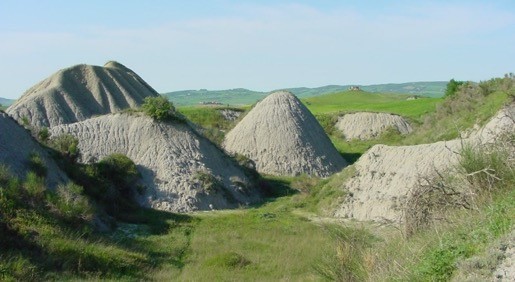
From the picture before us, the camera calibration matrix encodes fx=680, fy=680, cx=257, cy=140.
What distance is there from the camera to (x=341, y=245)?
11.5 meters

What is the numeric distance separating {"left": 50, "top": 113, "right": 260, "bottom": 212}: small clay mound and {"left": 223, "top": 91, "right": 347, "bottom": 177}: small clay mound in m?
5.56

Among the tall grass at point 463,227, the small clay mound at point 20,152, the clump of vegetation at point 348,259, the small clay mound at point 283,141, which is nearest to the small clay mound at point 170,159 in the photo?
the small clay mound at point 283,141

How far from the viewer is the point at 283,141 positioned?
139 ft

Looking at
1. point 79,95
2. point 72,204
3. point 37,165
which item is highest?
point 79,95

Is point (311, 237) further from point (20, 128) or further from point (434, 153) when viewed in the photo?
point (20, 128)

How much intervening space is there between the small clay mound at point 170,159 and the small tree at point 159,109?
1.21ft

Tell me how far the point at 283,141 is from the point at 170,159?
10.6 m

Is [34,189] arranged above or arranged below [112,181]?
above

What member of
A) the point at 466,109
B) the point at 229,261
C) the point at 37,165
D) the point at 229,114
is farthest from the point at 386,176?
the point at 229,114

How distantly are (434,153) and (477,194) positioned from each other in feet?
57.4

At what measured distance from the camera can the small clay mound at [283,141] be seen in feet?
135

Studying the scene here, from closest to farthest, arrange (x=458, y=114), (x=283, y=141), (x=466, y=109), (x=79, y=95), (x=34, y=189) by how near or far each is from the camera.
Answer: (x=34, y=189) < (x=466, y=109) < (x=458, y=114) < (x=283, y=141) < (x=79, y=95)

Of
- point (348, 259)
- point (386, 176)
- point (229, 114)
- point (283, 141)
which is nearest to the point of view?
point (348, 259)

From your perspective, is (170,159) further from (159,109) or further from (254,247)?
(254,247)
